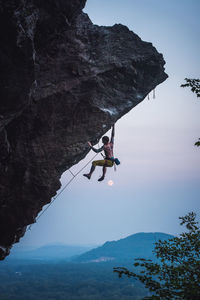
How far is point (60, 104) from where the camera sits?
13000mm

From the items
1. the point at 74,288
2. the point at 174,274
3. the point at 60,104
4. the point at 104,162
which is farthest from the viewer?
the point at 74,288

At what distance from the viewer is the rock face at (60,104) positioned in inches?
490

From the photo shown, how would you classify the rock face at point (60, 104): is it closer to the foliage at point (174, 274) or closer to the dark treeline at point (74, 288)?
the foliage at point (174, 274)

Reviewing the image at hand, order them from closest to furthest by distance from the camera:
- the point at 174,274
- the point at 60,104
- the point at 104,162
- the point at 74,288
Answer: the point at 174,274 < the point at 104,162 < the point at 60,104 < the point at 74,288

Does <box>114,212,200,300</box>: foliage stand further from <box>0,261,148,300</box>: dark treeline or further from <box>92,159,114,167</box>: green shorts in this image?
<box>0,261,148,300</box>: dark treeline

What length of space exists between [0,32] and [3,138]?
5143 mm

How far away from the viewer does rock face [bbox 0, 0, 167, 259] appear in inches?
490

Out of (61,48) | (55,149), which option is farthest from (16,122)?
(61,48)

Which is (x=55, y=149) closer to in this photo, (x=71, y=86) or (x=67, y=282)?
(x=71, y=86)

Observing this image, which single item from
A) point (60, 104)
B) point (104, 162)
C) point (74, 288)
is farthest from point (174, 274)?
point (74, 288)

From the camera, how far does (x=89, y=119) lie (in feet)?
45.0

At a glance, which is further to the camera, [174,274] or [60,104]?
[60,104]

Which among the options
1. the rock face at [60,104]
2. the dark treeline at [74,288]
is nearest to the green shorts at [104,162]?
the rock face at [60,104]

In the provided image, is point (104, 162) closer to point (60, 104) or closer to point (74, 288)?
point (60, 104)
